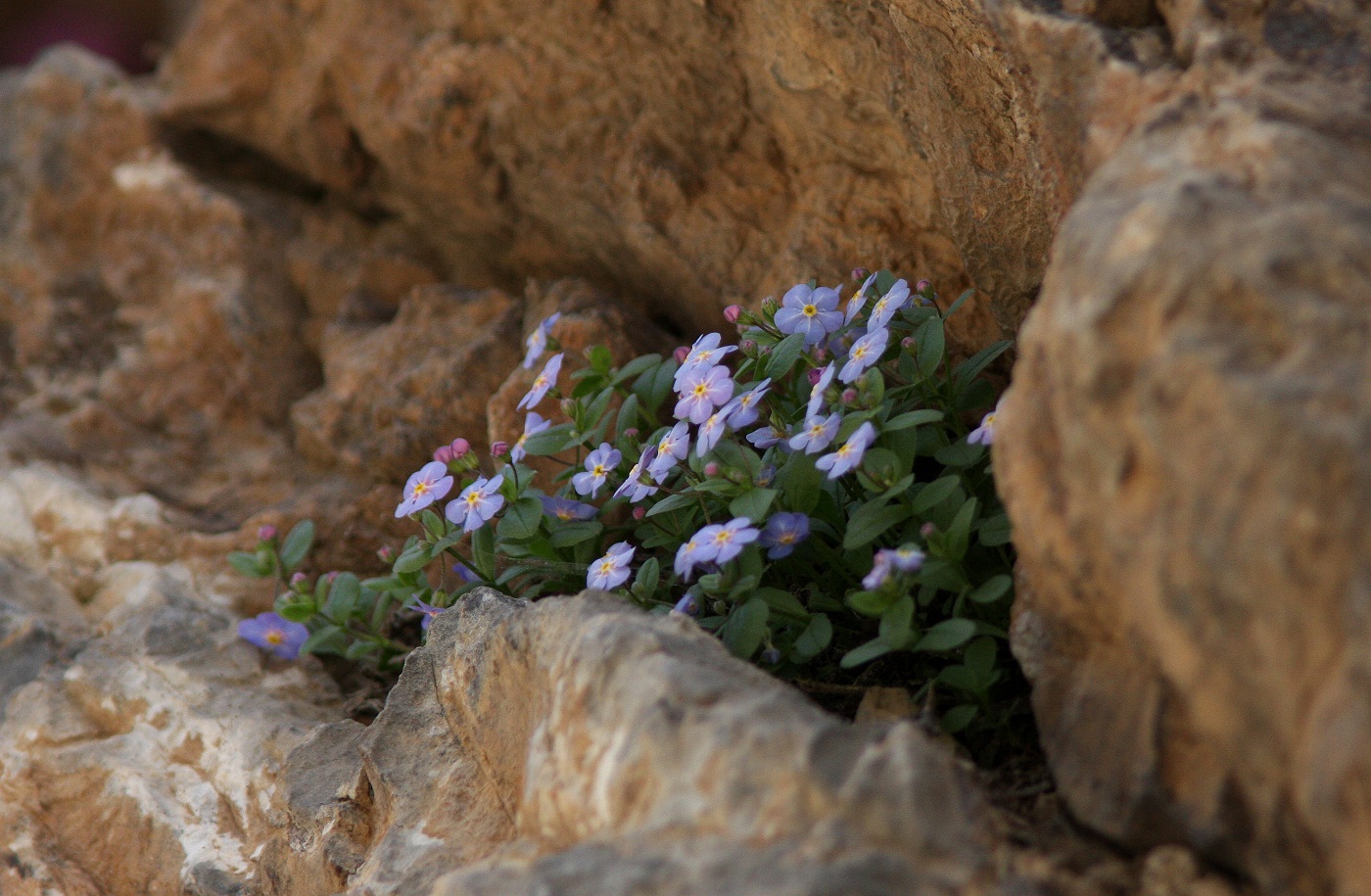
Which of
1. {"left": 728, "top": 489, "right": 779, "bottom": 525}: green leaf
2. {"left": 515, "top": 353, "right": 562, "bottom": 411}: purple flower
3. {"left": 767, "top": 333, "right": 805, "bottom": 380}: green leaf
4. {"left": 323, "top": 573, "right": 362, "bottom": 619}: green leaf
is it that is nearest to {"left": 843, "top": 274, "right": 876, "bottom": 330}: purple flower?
{"left": 767, "top": 333, "right": 805, "bottom": 380}: green leaf

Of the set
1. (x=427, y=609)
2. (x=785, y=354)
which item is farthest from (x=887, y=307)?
(x=427, y=609)

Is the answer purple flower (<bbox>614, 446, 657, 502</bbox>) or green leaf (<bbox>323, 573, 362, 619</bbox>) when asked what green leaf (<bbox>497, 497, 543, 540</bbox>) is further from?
green leaf (<bbox>323, 573, 362, 619</bbox>)

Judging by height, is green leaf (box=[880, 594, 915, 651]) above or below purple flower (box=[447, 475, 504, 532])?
above

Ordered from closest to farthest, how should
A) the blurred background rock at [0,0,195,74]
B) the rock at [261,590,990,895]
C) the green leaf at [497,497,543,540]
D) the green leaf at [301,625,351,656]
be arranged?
the rock at [261,590,990,895] → the green leaf at [497,497,543,540] → the green leaf at [301,625,351,656] → the blurred background rock at [0,0,195,74]

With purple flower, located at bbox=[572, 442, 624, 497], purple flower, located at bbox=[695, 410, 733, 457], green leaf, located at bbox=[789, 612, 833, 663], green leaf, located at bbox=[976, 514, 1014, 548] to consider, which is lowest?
green leaf, located at bbox=[789, 612, 833, 663]

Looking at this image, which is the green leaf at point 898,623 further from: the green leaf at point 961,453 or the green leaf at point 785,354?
the green leaf at point 785,354

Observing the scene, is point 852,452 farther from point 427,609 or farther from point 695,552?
point 427,609

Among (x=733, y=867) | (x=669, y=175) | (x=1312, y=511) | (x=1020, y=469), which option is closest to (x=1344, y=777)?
(x=1312, y=511)

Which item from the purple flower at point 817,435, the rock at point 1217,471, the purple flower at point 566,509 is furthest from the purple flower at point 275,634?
the rock at point 1217,471
